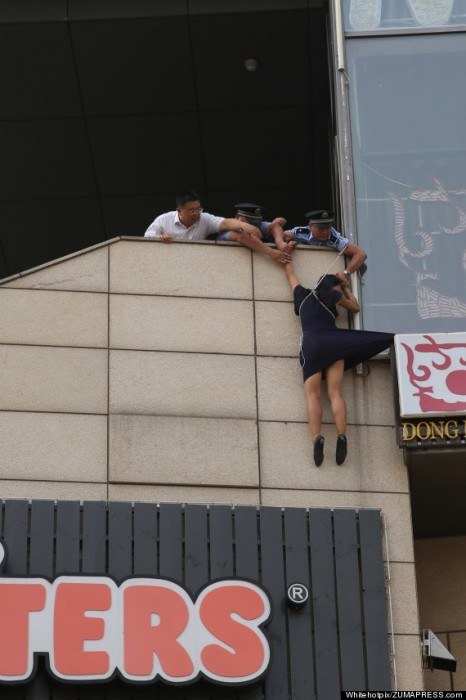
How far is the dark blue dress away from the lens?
62.1 feet

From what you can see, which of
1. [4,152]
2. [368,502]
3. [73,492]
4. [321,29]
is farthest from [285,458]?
[4,152]

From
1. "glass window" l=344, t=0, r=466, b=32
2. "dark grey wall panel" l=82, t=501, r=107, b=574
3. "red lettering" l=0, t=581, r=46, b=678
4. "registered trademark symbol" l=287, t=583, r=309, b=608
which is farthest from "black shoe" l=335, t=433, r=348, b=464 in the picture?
"glass window" l=344, t=0, r=466, b=32

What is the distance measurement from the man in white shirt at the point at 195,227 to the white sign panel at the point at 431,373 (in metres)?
1.99

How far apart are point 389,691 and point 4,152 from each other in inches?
512

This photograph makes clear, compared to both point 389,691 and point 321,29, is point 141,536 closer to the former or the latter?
point 389,691

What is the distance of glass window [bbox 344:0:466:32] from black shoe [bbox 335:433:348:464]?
6227mm

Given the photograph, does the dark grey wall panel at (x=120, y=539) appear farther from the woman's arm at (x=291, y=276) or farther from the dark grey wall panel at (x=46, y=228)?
the dark grey wall panel at (x=46, y=228)

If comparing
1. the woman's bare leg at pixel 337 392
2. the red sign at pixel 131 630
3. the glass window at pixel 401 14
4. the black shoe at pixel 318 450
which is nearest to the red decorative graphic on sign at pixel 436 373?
the woman's bare leg at pixel 337 392

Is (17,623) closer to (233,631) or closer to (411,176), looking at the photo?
(233,631)

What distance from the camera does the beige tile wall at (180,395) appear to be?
18.2 metres

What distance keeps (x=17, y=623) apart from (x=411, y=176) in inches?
309

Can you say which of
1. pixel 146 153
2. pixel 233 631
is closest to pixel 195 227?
pixel 233 631

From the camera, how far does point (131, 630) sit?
17062mm

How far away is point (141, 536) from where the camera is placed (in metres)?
17.8
